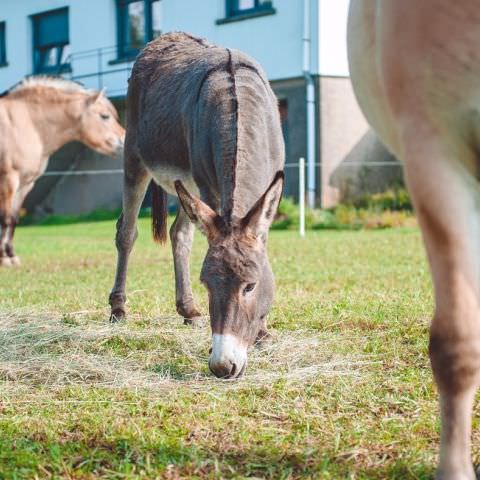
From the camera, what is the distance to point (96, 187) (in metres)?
24.1

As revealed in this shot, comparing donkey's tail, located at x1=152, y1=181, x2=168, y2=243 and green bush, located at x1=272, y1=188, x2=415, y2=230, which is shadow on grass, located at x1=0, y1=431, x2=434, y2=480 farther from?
green bush, located at x1=272, y1=188, x2=415, y2=230

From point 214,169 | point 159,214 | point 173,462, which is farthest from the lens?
point 159,214

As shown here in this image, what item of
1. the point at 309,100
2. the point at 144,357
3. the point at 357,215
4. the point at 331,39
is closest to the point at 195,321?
the point at 144,357

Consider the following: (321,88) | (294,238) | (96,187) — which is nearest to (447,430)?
(294,238)

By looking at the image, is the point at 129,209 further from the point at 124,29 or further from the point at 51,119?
the point at 124,29

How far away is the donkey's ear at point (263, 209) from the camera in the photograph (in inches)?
156

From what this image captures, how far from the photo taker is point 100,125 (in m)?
12.2

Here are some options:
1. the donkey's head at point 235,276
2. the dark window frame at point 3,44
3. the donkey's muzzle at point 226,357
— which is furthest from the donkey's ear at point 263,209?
the dark window frame at point 3,44

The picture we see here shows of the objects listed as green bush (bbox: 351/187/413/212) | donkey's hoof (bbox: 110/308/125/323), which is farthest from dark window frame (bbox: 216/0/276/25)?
donkey's hoof (bbox: 110/308/125/323)

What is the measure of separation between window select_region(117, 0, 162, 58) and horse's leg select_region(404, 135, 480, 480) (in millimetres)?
20827

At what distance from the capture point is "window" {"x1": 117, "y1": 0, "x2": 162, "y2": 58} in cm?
2252

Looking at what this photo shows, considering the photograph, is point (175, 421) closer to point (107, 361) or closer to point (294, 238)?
point (107, 361)

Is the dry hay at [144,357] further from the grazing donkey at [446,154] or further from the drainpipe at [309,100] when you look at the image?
the drainpipe at [309,100]

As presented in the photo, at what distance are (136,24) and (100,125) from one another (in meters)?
11.3
